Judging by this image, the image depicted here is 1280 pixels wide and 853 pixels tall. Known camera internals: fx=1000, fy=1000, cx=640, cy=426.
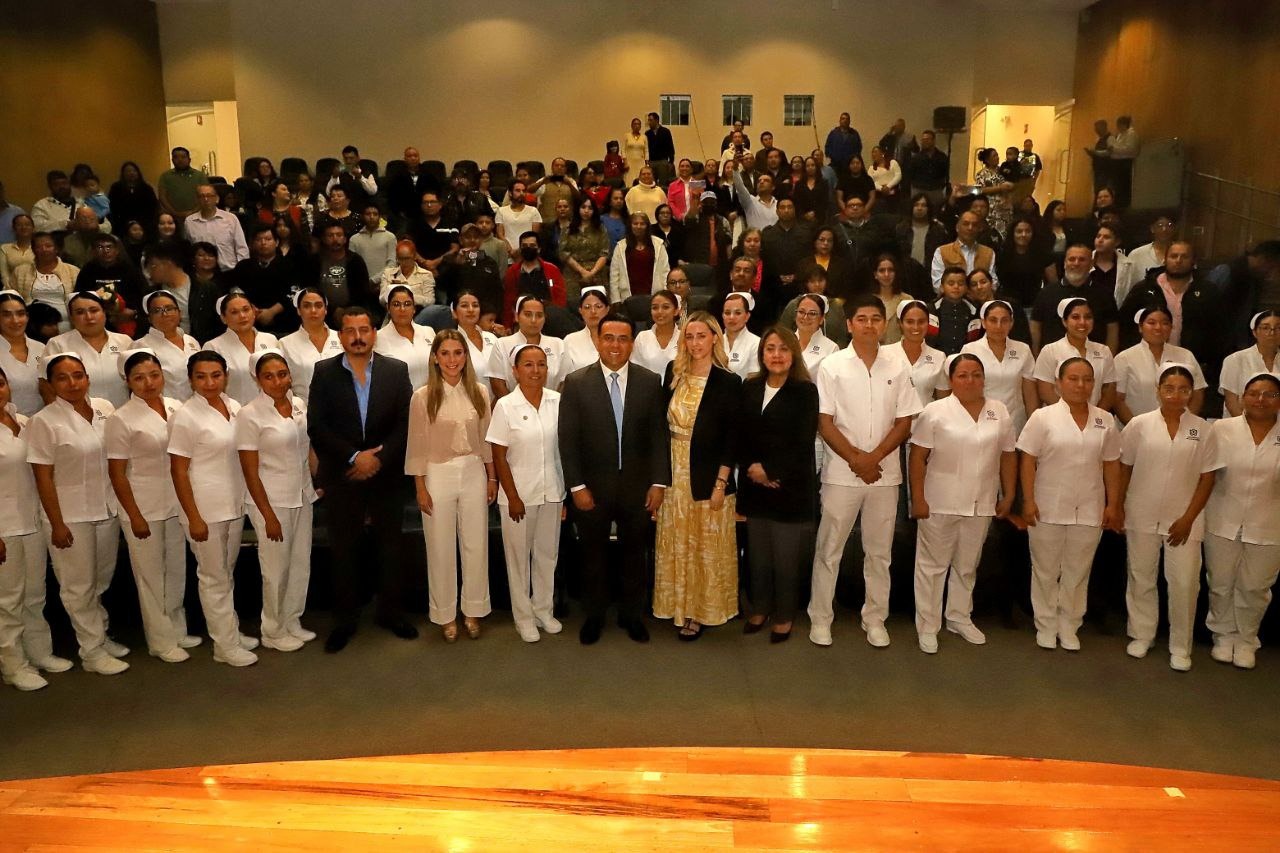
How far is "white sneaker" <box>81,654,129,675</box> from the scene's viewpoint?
4844 mm

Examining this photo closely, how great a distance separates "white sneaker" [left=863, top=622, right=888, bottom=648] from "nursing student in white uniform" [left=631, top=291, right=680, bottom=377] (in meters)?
1.90

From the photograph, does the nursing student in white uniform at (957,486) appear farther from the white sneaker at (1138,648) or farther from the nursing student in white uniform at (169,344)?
the nursing student in white uniform at (169,344)

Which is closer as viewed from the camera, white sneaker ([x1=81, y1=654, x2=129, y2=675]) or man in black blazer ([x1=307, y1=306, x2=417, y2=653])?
white sneaker ([x1=81, y1=654, x2=129, y2=675])

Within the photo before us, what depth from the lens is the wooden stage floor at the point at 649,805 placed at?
3098 mm

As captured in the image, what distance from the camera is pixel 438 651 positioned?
505 centimetres

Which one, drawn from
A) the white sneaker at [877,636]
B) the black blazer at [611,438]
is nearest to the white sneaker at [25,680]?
the black blazer at [611,438]

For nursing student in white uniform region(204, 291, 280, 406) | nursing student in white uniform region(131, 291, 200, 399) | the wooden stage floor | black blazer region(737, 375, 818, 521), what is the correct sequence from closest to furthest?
the wooden stage floor
black blazer region(737, 375, 818, 521)
nursing student in white uniform region(131, 291, 200, 399)
nursing student in white uniform region(204, 291, 280, 406)

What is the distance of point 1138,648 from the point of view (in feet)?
16.5

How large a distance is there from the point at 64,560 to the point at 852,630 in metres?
3.95

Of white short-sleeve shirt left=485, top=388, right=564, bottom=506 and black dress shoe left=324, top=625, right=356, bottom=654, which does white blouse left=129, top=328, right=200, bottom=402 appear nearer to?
black dress shoe left=324, top=625, right=356, bottom=654

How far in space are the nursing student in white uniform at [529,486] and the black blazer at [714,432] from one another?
2.34 ft

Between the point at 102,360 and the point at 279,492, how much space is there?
1.76 meters

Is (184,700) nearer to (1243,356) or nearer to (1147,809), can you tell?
(1147,809)

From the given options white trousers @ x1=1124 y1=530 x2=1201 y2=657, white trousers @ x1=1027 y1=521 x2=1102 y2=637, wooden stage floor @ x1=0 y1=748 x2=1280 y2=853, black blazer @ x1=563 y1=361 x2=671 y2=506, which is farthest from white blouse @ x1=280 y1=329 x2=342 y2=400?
white trousers @ x1=1124 y1=530 x2=1201 y2=657
